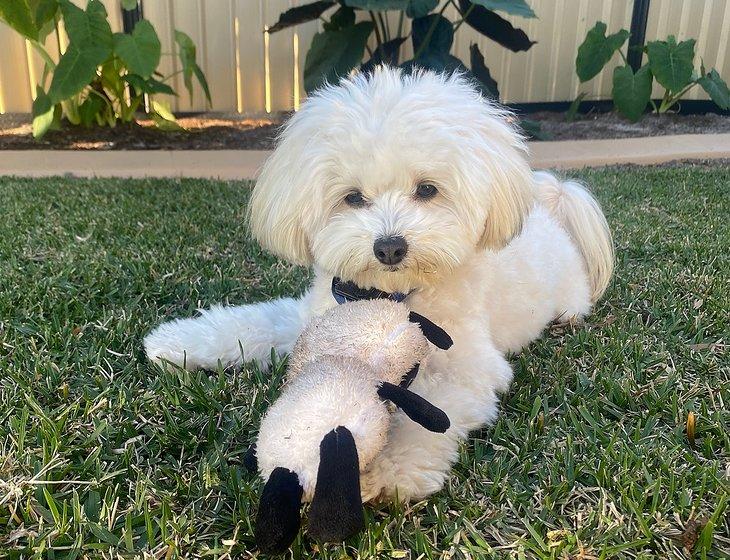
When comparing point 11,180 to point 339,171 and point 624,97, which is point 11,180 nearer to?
point 339,171

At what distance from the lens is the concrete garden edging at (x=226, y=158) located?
5.66m

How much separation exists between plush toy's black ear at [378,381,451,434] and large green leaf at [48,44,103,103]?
17.1 feet

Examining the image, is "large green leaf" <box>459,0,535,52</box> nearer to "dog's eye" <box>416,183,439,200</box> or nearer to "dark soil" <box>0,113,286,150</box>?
"dark soil" <box>0,113,286,150</box>

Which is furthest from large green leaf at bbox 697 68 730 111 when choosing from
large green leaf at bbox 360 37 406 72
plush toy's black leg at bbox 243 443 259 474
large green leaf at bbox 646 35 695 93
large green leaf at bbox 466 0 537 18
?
plush toy's black leg at bbox 243 443 259 474

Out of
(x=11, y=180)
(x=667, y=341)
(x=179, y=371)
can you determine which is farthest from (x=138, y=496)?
(x=11, y=180)

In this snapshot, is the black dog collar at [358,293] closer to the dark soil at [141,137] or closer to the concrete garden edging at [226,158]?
the concrete garden edging at [226,158]

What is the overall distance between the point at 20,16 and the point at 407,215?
212 inches

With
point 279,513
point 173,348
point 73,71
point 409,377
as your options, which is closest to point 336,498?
point 279,513

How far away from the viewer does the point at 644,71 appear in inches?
281

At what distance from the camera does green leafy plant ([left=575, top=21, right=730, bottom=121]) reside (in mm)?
6965

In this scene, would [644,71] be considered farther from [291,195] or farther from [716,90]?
[291,195]

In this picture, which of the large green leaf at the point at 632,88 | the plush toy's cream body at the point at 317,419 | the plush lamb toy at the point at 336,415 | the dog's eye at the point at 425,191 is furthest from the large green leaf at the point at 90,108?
the plush toy's cream body at the point at 317,419

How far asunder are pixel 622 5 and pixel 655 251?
572 centimetres

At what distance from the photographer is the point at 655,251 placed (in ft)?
11.2
